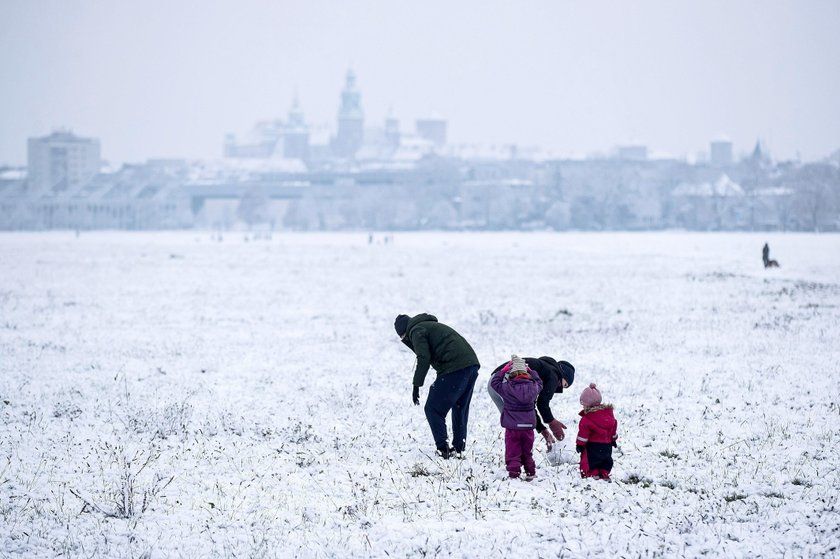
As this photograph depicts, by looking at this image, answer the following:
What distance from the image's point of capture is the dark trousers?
10820mm

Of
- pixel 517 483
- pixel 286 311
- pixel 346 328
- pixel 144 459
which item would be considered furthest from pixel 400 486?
pixel 286 311

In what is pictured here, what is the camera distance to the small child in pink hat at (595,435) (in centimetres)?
1021

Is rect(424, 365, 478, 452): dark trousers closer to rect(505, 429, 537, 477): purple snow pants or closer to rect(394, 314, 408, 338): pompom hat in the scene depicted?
rect(394, 314, 408, 338): pompom hat

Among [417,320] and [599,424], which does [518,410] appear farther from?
[417,320]

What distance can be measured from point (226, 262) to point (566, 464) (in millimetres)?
48933

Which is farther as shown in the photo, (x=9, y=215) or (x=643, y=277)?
(x=9, y=215)

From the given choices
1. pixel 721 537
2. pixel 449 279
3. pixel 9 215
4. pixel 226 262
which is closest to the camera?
pixel 721 537

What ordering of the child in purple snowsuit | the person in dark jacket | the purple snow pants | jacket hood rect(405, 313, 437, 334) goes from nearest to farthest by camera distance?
the child in purple snowsuit → the purple snow pants → the person in dark jacket → jacket hood rect(405, 313, 437, 334)

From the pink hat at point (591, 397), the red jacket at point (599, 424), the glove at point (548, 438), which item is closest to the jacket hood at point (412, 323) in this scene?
the glove at point (548, 438)

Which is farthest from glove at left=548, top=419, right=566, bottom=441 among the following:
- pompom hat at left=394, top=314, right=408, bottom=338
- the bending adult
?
pompom hat at left=394, top=314, right=408, bottom=338

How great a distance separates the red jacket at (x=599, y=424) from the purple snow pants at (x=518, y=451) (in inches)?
22.5

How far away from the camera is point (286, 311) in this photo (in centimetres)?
2930

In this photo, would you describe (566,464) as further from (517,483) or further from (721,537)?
(721,537)

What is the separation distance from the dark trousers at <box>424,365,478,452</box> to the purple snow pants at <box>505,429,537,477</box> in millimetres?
764
